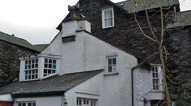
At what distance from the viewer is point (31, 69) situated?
1767 centimetres

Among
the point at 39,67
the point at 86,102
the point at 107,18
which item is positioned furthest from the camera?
the point at 107,18

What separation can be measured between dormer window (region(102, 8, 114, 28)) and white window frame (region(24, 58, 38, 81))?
6.83 m

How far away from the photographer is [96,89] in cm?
1508

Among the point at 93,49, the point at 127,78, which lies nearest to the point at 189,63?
the point at 127,78

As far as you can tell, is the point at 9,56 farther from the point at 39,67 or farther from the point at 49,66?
the point at 49,66

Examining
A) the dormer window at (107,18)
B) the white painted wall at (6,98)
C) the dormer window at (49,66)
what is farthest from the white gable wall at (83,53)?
the dormer window at (107,18)

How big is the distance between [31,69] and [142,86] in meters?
7.47

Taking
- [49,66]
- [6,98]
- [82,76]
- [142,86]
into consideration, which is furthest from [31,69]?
[142,86]

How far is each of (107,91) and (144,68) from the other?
8.73ft

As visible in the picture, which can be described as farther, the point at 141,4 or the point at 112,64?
the point at 141,4

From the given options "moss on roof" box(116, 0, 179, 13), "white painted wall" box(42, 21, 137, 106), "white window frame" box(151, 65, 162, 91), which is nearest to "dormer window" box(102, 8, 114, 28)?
"moss on roof" box(116, 0, 179, 13)

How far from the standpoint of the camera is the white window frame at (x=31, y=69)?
57.5 feet

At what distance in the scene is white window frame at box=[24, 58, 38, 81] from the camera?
1752cm

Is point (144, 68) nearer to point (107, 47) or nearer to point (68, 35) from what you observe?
point (107, 47)
